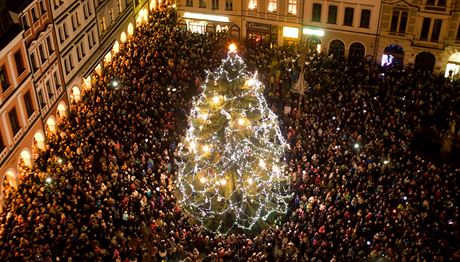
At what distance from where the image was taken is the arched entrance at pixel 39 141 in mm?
40812

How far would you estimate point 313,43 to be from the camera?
182 feet

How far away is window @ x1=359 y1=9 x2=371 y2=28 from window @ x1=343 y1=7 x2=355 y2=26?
91 cm

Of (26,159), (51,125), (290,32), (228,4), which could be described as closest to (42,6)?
(51,125)

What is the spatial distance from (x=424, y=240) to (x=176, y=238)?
14.2 m

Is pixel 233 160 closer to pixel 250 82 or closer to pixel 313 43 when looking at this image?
pixel 250 82

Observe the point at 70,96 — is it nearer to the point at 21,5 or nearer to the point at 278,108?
the point at 21,5

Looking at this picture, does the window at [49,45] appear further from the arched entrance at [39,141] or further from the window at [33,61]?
the arched entrance at [39,141]

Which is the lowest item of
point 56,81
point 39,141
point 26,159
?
point 26,159

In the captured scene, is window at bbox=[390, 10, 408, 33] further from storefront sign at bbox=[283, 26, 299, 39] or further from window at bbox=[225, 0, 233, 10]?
window at bbox=[225, 0, 233, 10]

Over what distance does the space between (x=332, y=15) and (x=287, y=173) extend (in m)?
21.1

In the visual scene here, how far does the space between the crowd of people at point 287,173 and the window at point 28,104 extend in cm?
288

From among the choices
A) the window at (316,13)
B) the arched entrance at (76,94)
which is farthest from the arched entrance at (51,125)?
the window at (316,13)

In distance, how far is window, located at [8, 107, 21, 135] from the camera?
37125mm

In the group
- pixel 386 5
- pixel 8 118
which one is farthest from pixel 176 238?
pixel 386 5
